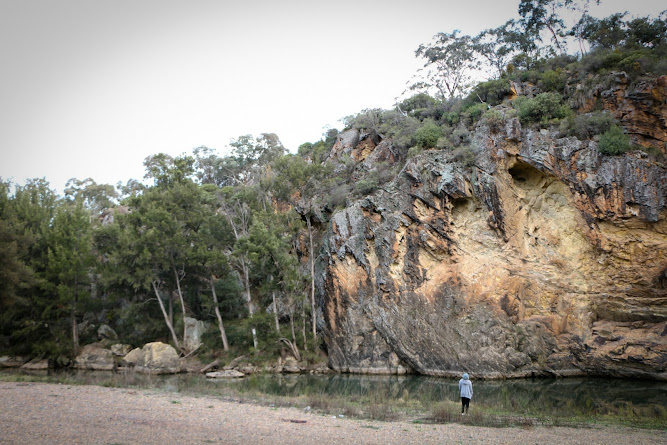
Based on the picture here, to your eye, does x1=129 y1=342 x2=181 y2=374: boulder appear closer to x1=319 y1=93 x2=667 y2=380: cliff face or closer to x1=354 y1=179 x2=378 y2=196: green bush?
x1=319 y1=93 x2=667 y2=380: cliff face

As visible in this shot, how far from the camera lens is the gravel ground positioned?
28.7 feet

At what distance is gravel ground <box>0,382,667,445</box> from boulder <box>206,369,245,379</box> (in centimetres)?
1614

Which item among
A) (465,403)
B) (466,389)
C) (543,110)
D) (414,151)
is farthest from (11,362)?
(543,110)

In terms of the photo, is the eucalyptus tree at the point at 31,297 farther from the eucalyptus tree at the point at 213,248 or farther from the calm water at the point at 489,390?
the calm water at the point at 489,390

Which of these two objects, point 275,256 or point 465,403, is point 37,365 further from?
point 465,403

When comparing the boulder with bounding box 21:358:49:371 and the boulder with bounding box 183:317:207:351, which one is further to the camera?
the boulder with bounding box 183:317:207:351

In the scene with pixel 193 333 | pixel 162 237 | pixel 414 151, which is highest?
pixel 414 151

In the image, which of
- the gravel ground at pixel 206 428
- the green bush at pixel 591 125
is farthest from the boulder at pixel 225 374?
the green bush at pixel 591 125

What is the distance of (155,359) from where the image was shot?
31250 millimetres

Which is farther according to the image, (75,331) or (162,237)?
(162,237)

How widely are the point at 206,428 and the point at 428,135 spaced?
92.0 ft

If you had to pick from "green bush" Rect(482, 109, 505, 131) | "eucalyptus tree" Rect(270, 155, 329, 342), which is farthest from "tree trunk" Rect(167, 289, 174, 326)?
"green bush" Rect(482, 109, 505, 131)

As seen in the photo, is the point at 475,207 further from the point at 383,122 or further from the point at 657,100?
the point at 383,122

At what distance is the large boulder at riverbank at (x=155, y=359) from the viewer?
30859 mm
